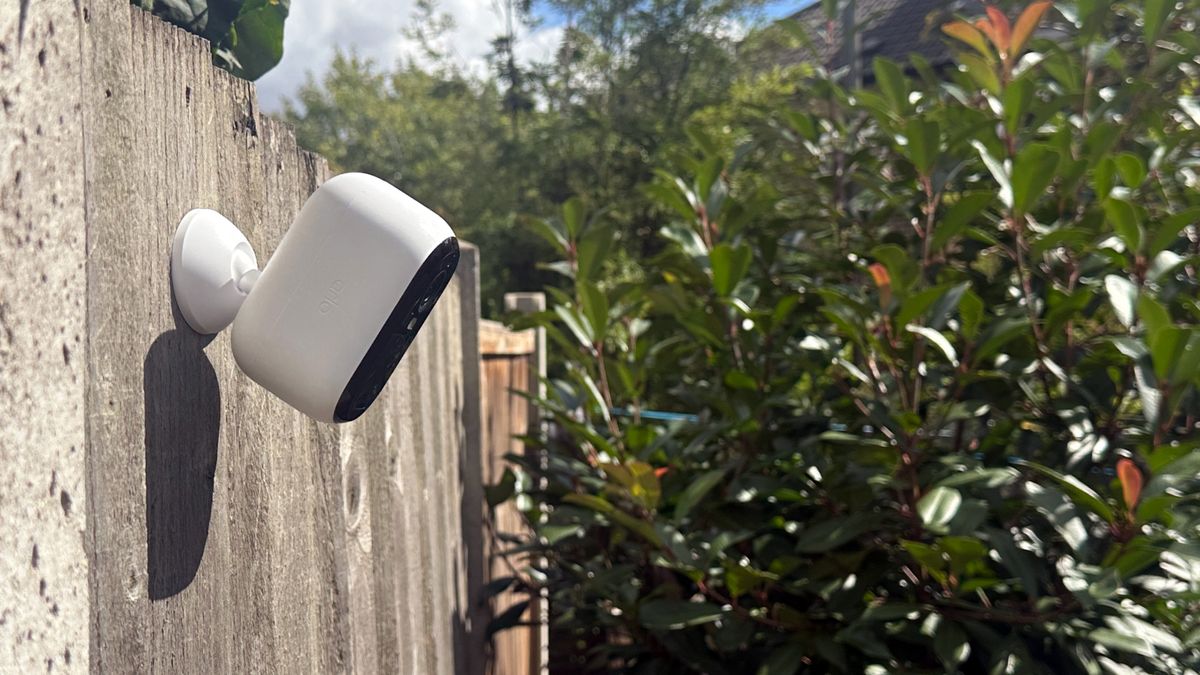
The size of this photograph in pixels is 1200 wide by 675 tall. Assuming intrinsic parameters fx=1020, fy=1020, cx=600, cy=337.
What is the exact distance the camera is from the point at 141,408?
2.27 feet

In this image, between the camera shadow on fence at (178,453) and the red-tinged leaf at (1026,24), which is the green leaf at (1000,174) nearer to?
the red-tinged leaf at (1026,24)

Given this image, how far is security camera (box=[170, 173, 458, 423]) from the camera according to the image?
2.35 ft

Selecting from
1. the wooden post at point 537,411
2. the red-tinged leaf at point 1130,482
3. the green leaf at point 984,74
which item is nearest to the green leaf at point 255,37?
the red-tinged leaf at point 1130,482

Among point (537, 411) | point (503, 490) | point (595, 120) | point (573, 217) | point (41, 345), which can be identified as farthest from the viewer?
point (595, 120)

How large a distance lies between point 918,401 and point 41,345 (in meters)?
1.68

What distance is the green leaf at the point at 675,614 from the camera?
70.5 inches

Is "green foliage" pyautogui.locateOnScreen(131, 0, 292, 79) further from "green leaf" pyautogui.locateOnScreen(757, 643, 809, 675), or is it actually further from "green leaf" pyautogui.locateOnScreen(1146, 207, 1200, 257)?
"green leaf" pyautogui.locateOnScreen(1146, 207, 1200, 257)

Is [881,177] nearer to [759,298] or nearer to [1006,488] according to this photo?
[759,298]

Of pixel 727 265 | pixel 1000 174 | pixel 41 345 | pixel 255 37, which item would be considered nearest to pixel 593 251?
pixel 727 265

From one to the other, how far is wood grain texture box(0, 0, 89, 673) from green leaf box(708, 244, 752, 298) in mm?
1425

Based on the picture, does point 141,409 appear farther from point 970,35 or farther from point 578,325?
point 970,35

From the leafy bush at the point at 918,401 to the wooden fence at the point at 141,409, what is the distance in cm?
90

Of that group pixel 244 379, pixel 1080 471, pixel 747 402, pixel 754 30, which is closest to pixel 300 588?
pixel 244 379

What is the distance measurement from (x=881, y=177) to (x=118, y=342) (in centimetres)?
178
